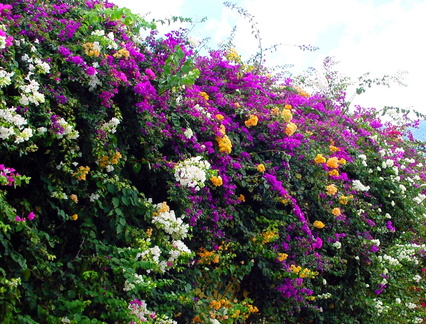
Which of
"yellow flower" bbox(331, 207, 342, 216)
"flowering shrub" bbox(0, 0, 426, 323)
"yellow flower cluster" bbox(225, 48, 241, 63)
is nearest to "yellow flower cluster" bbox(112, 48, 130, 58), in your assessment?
"flowering shrub" bbox(0, 0, 426, 323)

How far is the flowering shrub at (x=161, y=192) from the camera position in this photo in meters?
2.28

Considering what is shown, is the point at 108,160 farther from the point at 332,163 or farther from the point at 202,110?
the point at 332,163

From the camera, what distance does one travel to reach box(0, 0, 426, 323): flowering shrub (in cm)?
228

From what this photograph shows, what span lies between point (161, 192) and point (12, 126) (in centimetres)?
113

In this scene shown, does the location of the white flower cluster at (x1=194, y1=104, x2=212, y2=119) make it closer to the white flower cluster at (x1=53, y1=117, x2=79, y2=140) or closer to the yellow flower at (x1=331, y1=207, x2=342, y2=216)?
the white flower cluster at (x1=53, y1=117, x2=79, y2=140)

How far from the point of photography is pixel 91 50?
2623 millimetres

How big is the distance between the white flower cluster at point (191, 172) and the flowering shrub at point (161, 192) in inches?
0.4

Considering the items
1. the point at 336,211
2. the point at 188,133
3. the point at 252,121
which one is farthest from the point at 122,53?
the point at 336,211

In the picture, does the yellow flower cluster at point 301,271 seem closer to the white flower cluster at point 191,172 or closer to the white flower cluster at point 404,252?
the white flower cluster at point 191,172

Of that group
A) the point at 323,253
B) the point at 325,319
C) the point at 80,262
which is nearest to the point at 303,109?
the point at 323,253

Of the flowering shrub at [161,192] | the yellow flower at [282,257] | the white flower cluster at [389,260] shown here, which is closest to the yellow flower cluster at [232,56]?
the flowering shrub at [161,192]

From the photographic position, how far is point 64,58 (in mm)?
2543

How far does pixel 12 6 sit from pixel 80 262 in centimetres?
141

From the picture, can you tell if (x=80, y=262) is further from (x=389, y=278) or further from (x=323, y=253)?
(x=389, y=278)
